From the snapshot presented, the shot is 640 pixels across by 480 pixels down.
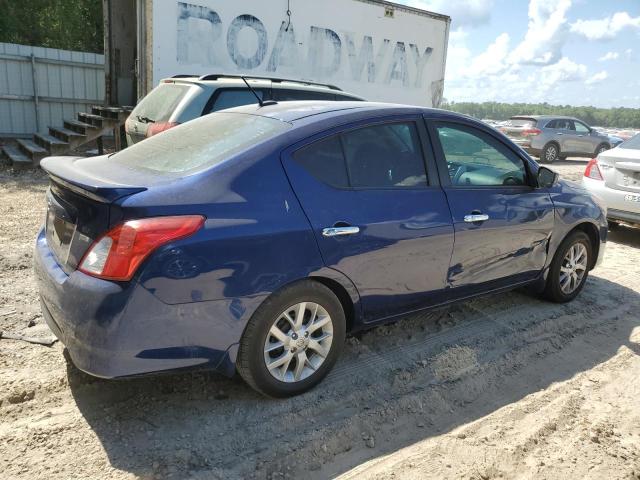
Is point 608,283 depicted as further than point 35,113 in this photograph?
No

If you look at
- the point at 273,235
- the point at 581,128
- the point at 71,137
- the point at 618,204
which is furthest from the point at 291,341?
the point at 581,128

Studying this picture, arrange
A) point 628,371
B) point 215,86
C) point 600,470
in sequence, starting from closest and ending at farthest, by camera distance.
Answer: point 600,470
point 628,371
point 215,86

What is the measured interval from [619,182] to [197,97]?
5606 millimetres

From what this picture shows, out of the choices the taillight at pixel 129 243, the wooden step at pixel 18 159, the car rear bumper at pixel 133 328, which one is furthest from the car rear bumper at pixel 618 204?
the wooden step at pixel 18 159

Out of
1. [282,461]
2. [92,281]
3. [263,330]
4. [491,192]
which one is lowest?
[282,461]

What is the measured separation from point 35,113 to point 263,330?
12119mm

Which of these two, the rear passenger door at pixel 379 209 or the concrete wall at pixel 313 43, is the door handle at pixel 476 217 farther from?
the concrete wall at pixel 313 43

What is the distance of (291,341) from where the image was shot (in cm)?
303

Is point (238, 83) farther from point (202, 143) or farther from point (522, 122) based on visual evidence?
point (522, 122)

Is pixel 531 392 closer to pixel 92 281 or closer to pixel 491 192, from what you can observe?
pixel 491 192

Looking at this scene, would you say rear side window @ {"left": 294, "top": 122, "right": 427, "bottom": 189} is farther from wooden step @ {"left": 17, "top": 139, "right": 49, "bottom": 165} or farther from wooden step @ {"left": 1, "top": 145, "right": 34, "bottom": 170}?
wooden step @ {"left": 1, "top": 145, "right": 34, "bottom": 170}

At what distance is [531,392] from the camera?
340 centimetres

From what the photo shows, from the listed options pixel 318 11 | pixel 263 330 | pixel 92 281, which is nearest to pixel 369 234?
pixel 263 330

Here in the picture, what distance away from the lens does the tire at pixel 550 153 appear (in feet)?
59.3
